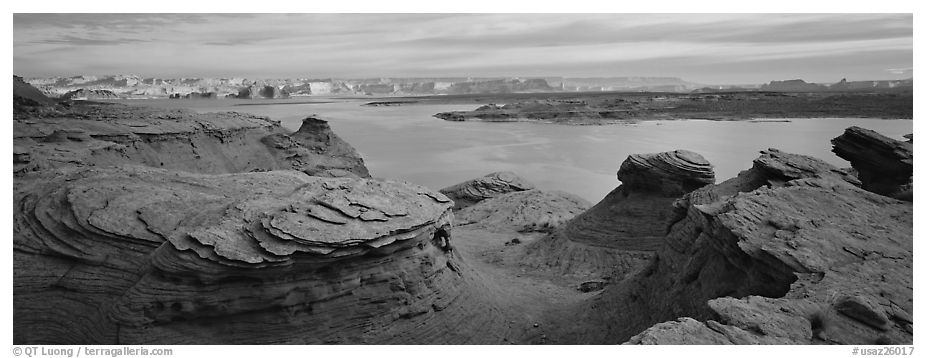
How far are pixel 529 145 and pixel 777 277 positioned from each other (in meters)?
19.7

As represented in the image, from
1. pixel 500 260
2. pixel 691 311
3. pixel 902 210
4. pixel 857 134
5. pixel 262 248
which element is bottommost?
pixel 500 260

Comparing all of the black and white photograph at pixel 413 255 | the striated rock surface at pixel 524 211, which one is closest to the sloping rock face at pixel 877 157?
the black and white photograph at pixel 413 255

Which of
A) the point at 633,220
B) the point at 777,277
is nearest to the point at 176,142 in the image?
the point at 633,220

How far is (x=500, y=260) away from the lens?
13.5 meters

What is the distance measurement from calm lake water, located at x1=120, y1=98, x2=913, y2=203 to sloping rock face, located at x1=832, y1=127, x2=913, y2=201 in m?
2.49

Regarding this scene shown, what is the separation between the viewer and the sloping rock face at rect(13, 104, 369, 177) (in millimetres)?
13516

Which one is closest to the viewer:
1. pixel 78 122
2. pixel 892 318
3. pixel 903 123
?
pixel 892 318

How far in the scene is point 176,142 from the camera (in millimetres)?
18891

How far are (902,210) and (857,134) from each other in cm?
286

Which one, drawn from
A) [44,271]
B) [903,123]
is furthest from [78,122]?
[903,123]

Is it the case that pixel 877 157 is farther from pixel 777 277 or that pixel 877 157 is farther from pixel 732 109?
pixel 732 109

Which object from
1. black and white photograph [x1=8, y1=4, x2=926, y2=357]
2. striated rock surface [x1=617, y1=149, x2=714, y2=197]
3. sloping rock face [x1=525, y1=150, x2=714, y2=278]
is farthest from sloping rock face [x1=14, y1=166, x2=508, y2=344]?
striated rock surface [x1=617, y1=149, x2=714, y2=197]

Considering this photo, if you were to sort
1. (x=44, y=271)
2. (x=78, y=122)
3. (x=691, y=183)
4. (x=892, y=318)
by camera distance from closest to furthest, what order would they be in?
(x=892, y=318)
(x=44, y=271)
(x=691, y=183)
(x=78, y=122)

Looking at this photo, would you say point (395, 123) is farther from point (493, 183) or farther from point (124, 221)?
point (124, 221)
